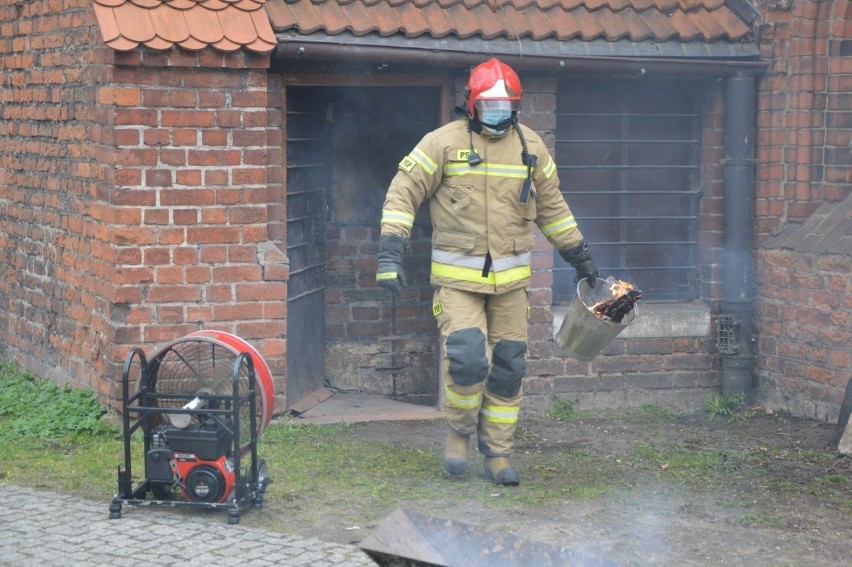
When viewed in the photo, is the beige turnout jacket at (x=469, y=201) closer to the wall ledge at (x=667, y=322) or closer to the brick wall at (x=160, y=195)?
the brick wall at (x=160, y=195)

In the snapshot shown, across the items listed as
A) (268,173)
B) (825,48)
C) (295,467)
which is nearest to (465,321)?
(295,467)

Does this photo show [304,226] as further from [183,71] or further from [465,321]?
[465,321]

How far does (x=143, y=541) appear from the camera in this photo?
5.54 metres

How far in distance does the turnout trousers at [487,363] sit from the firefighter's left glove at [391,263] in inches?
14.8

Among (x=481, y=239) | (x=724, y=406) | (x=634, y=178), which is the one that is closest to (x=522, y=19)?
(x=634, y=178)

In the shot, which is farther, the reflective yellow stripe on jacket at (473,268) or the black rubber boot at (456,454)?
the black rubber boot at (456,454)

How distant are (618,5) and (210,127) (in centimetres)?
288

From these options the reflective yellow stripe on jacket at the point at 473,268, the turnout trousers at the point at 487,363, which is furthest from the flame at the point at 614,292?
the reflective yellow stripe on jacket at the point at 473,268

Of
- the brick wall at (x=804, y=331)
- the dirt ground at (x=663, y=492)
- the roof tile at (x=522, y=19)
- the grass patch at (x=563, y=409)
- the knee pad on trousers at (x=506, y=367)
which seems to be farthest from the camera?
the grass patch at (x=563, y=409)

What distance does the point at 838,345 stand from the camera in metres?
8.00

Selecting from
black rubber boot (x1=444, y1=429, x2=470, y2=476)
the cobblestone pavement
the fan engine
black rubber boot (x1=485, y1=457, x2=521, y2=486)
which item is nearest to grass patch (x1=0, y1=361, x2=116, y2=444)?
the cobblestone pavement

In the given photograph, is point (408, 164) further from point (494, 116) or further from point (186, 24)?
point (186, 24)

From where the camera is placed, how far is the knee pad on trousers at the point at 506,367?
6.67 metres

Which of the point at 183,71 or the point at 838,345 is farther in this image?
the point at 838,345
